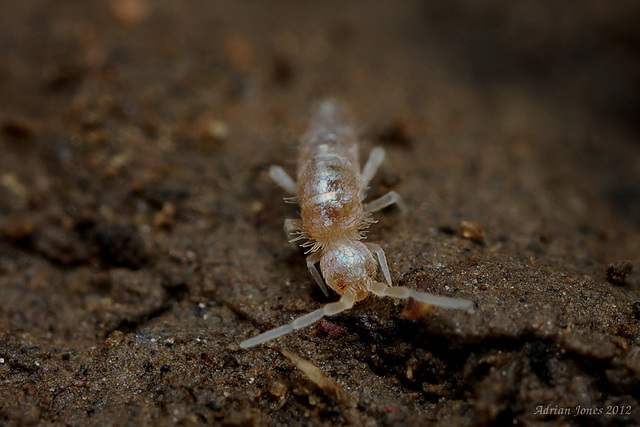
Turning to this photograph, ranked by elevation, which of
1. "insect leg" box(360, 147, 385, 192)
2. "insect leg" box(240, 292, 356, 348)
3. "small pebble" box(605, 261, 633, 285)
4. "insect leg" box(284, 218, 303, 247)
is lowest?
"insect leg" box(240, 292, 356, 348)

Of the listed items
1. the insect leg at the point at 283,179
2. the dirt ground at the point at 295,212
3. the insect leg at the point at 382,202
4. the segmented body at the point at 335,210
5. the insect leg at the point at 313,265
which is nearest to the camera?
the dirt ground at the point at 295,212

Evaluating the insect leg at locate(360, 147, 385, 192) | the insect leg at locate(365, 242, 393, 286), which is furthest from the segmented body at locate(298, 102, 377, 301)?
the insect leg at locate(360, 147, 385, 192)

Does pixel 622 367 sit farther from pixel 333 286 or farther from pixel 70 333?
pixel 70 333

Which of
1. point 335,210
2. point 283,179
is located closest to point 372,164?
point 283,179

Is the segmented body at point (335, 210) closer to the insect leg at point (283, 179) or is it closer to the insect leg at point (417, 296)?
the insect leg at point (417, 296)

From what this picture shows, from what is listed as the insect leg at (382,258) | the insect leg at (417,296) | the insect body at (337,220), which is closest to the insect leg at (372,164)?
the insect body at (337,220)

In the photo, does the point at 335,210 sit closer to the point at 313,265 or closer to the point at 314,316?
the point at 313,265

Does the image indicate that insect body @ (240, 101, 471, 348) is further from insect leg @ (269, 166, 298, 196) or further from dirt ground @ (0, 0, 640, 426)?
dirt ground @ (0, 0, 640, 426)
